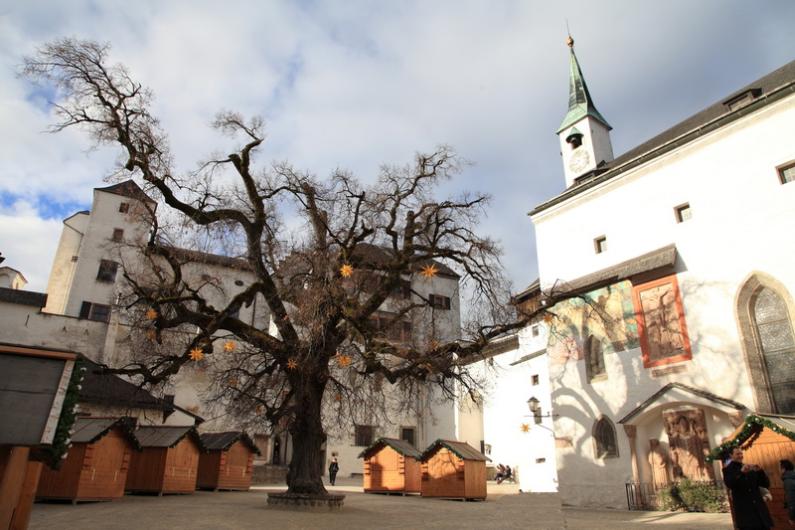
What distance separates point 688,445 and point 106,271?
35.4 metres

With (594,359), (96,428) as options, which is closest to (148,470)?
(96,428)

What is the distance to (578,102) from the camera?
3164 centimetres

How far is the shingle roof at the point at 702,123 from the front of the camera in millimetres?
18812

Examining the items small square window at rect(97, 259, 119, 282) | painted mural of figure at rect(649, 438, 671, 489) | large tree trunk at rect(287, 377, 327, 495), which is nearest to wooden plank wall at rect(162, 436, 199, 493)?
large tree trunk at rect(287, 377, 327, 495)

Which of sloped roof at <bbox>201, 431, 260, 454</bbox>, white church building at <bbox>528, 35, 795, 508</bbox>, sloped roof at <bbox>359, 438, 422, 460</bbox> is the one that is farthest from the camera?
sloped roof at <bbox>359, 438, 422, 460</bbox>

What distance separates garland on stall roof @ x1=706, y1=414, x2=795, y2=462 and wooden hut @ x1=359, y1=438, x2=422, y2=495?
1346cm

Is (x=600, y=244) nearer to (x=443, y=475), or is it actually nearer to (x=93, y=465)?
(x=443, y=475)

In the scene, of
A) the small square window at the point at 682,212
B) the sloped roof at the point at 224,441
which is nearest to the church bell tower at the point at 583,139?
the small square window at the point at 682,212

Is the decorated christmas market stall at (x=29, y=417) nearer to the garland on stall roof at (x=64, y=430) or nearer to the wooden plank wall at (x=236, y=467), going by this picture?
the garland on stall roof at (x=64, y=430)

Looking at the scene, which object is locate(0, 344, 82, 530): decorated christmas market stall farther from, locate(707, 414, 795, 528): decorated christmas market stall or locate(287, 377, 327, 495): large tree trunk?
locate(707, 414, 795, 528): decorated christmas market stall

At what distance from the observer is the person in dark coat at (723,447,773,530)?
821cm

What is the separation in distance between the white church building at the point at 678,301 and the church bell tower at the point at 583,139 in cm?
468

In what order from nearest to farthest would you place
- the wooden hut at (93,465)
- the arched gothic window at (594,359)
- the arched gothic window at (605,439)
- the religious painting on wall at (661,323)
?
1. the wooden hut at (93,465)
2. the religious painting on wall at (661,323)
3. the arched gothic window at (605,439)
4. the arched gothic window at (594,359)

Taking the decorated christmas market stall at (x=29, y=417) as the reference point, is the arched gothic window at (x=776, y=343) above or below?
above
